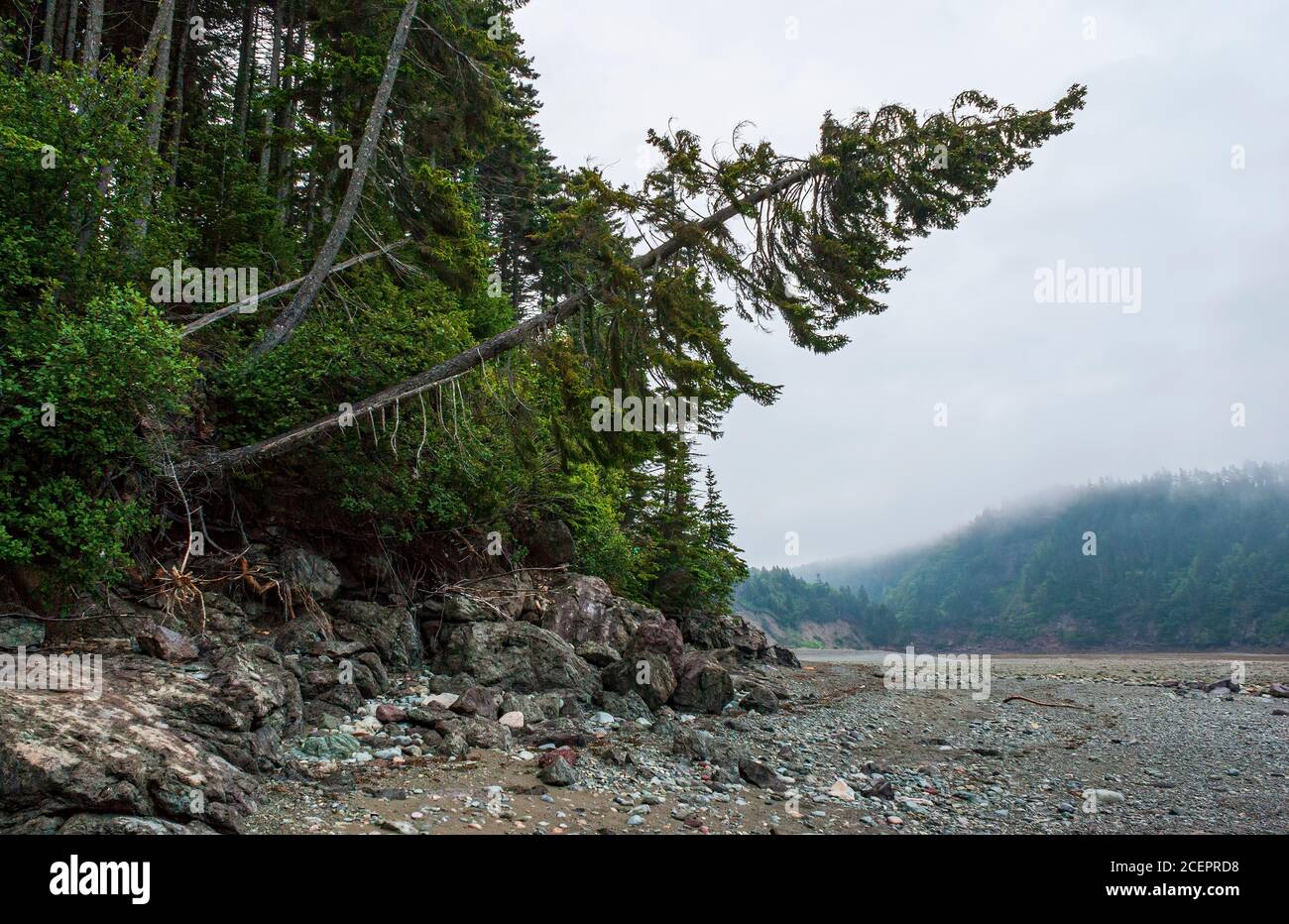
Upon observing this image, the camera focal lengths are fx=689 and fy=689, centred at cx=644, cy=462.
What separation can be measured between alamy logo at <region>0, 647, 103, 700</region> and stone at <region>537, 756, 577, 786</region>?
15.8 feet

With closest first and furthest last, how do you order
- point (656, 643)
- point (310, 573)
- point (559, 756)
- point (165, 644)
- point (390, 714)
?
point (559, 756)
point (165, 644)
point (390, 714)
point (310, 573)
point (656, 643)

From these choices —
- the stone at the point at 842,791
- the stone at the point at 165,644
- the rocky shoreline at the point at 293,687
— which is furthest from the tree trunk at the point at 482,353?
the stone at the point at 842,791

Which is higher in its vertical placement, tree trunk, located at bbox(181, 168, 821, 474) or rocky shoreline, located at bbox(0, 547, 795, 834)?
tree trunk, located at bbox(181, 168, 821, 474)

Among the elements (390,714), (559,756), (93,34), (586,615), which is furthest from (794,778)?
(93,34)

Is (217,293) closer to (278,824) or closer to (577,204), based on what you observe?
(577,204)

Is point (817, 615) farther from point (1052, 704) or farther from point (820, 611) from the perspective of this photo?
point (1052, 704)

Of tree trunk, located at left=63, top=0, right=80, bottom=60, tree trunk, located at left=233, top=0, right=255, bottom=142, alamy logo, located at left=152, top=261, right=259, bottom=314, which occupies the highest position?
tree trunk, located at left=233, top=0, right=255, bottom=142

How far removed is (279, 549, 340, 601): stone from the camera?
42.3 ft

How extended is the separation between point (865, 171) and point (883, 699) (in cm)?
1385

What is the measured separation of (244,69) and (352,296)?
1180 cm

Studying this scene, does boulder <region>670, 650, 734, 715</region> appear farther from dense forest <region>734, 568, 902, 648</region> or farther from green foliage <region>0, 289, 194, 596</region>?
dense forest <region>734, 568, 902, 648</region>

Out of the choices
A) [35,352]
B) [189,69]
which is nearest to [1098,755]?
[35,352]

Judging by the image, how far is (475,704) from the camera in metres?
10.9

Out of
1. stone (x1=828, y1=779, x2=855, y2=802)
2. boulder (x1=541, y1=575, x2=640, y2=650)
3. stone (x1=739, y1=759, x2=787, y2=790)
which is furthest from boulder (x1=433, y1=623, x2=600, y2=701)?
stone (x1=828, y1=779, x2=855, y2=802)
